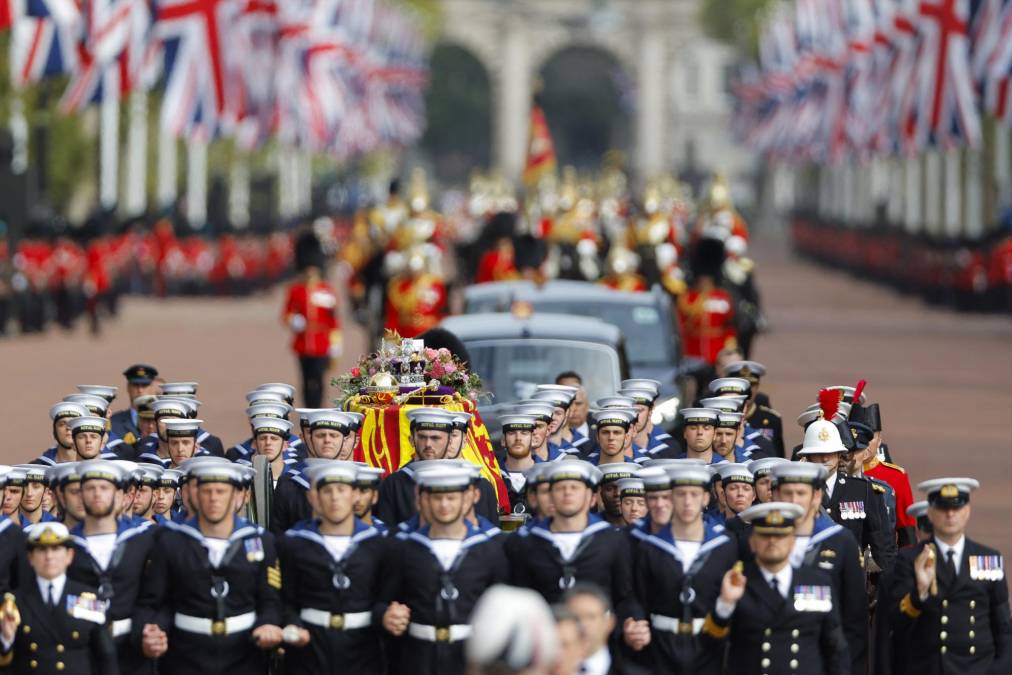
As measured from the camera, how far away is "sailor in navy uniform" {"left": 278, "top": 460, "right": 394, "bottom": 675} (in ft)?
31.9

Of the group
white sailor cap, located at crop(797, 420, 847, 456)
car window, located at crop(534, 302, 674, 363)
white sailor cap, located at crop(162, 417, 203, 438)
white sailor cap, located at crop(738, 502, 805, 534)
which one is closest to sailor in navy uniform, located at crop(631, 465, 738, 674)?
white sailor cap, located at crop(738, 502, 805, 534)

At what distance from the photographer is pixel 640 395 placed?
1330 cm

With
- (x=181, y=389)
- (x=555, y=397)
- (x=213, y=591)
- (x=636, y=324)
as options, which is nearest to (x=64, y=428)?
(x=181, y=389)

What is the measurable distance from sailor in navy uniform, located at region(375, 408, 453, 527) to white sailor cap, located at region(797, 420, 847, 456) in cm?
167

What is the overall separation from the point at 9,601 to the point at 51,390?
16480mm

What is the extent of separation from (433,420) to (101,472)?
69.2 inches

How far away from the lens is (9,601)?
9594mm

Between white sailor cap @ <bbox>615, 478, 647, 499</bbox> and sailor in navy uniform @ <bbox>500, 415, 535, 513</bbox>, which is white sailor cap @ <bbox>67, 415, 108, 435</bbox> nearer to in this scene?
sailor in navy uniform @ <bbox>500, 415, 535, 513</bbox>

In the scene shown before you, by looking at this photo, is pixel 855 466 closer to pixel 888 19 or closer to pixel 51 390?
pixel 51 390

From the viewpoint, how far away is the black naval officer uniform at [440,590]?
9.58 m

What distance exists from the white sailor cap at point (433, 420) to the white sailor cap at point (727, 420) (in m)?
1.91

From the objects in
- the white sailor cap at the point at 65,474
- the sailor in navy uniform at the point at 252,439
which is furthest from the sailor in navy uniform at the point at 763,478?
the white sailor cap at the point at 65,474

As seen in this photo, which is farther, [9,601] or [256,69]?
[256,69]

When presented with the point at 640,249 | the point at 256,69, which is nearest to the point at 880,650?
the point at 640,249
